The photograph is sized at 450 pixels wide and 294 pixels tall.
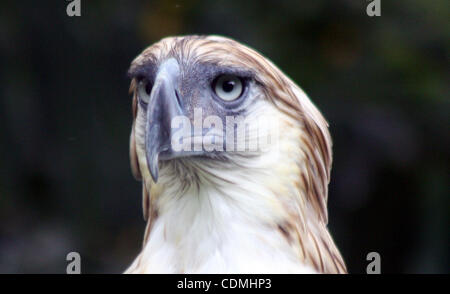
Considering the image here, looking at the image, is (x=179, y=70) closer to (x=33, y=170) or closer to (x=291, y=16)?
(x=291, y=16)

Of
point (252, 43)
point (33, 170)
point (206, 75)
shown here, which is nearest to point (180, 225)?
point (206, 75)

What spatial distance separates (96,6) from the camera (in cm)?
227

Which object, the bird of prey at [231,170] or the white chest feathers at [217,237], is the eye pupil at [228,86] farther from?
the white chest feathers at [217,237]

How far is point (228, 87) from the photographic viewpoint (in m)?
1.30

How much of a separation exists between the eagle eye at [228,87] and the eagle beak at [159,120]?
0.09m

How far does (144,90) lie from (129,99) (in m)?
0.90

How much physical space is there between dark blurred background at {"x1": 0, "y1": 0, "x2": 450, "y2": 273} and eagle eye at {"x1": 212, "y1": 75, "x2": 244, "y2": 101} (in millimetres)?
924

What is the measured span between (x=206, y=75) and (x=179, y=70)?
5cm

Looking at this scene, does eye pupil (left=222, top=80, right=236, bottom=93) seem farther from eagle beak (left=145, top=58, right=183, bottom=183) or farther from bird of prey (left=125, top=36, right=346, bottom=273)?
eagle beak (left=145, top=58, right=183, bottom=183)

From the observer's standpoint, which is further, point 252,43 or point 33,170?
point 33,170

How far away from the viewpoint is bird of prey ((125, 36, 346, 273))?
1289 mm
